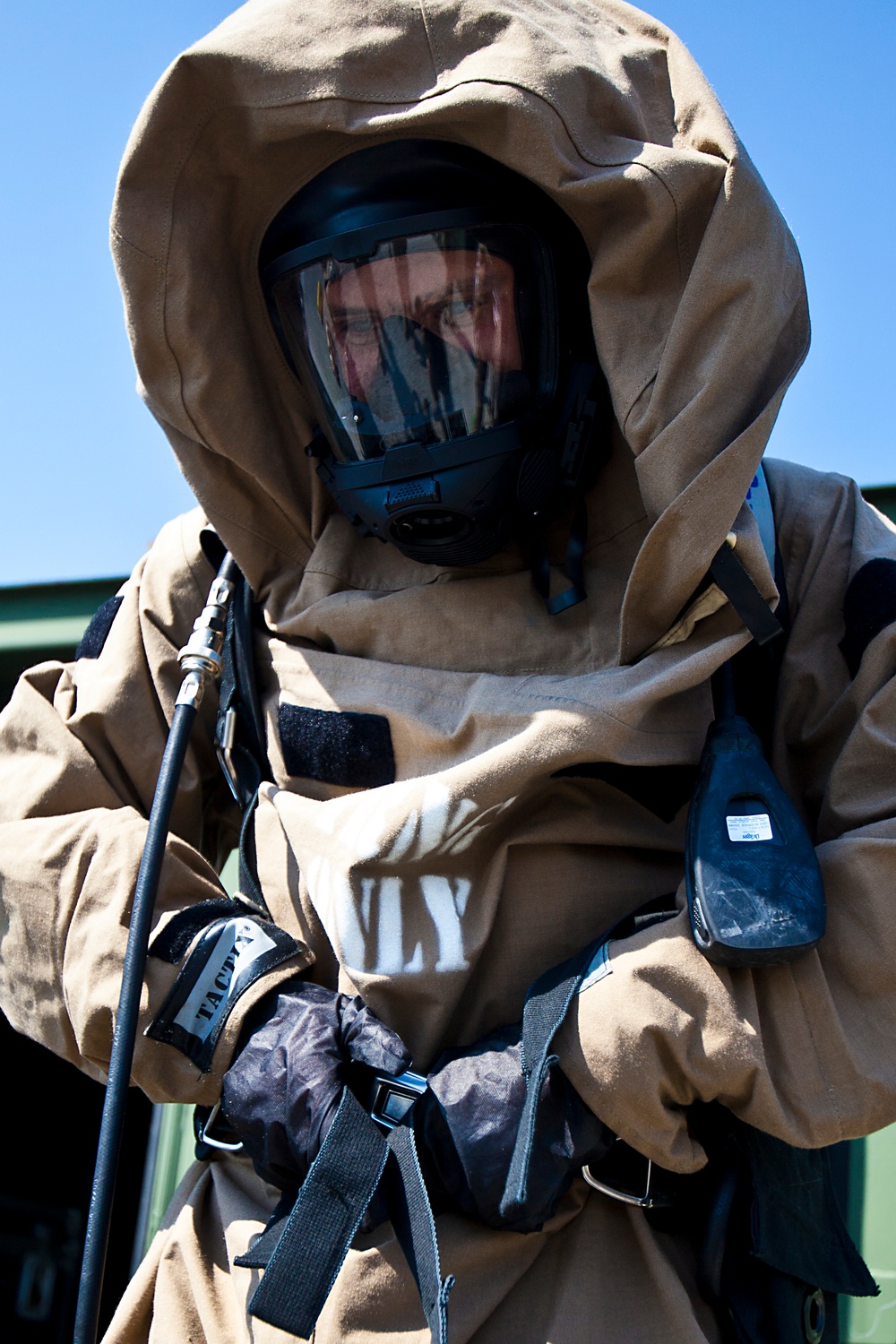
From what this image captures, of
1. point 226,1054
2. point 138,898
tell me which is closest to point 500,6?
point 138,898

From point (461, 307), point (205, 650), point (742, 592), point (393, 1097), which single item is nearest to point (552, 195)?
point (461, 307)

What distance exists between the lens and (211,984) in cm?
141

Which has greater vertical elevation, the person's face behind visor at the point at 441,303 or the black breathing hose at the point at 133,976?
the person's face behind visor at the point at 441,303

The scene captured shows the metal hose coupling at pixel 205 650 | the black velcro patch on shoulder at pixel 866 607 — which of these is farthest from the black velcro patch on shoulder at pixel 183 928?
the black velcro patch on shoulder at pixel 866 607

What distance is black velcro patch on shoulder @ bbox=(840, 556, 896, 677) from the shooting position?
1379 mm

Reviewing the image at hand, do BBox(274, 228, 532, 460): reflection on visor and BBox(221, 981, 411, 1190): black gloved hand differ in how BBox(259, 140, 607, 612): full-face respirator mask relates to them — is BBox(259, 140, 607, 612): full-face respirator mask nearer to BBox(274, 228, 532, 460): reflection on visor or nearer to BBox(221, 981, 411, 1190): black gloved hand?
BBox(274, 228, 532, 460): reflection on visor

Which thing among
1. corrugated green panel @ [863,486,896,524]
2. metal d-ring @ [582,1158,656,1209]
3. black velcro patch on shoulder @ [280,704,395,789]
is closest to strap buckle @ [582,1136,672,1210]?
metal d-ring @ [582,1158,656,1209]

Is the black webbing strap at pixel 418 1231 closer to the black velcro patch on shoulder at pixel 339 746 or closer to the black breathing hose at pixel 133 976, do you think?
the black breathing hose at pixel 133 976

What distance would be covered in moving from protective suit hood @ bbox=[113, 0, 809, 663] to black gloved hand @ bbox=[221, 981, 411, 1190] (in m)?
0.57

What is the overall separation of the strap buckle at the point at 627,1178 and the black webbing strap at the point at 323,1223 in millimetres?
268

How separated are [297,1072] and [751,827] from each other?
0.58 metres

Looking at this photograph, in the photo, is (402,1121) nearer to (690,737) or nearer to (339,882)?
(339,882)

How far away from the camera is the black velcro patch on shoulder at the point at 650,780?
1.41 metres

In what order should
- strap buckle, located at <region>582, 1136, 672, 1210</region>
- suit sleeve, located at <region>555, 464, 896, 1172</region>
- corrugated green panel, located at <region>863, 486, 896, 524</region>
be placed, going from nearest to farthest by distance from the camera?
suit sleeve, located at <region>555, 464, 896, 1172</region> < strap buckle, located at <region>582, 1136, 672, 1210</region> < corrugated green panel, located at <region>863, 486, 896, 524</region>
